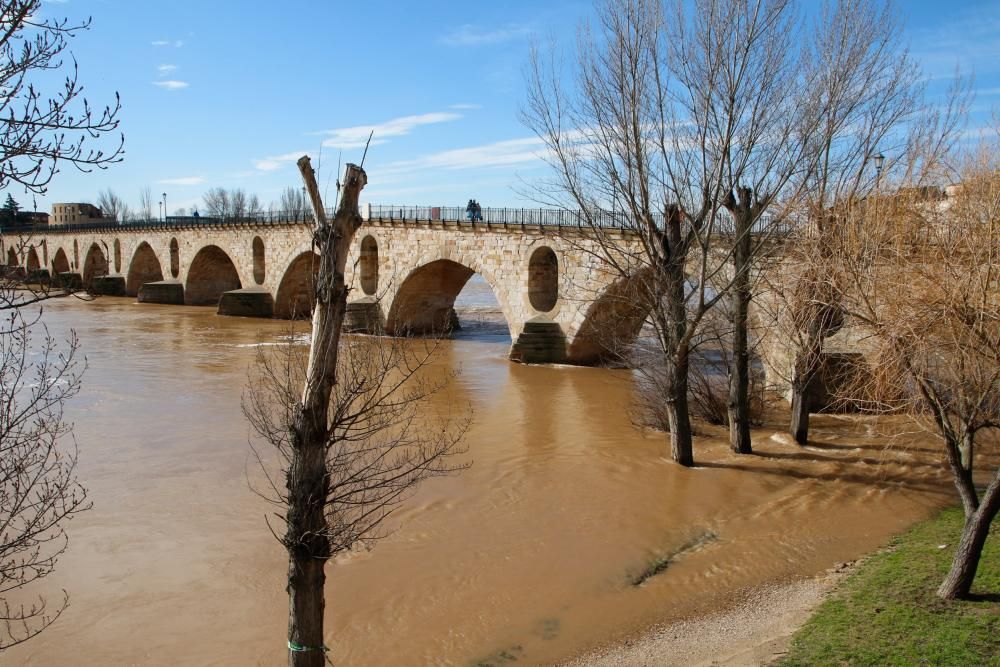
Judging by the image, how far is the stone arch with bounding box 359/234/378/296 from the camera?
29078 mm

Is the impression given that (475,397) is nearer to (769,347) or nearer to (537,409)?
(537,409)

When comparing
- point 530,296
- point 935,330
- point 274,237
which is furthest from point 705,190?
point 274,237

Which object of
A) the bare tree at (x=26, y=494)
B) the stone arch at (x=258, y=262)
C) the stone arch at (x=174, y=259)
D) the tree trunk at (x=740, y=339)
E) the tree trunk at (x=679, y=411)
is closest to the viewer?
the bare tree at (x=26, y=494)

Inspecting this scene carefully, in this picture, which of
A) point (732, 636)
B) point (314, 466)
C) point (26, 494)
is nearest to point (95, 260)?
point (26, 494)

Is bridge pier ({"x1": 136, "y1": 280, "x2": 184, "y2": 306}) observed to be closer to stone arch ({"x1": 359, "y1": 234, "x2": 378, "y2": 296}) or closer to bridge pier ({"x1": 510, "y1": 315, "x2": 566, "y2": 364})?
stone arch ({"x1": 359, "y1": 234, "x2": 378, "y2": 296})

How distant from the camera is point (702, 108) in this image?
976 centimetres

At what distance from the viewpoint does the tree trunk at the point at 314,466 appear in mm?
4961

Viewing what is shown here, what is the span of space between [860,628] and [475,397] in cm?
1205

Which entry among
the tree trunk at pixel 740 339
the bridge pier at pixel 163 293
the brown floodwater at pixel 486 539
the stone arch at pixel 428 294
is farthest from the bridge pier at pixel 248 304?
the tree trunk at pixel 740 339

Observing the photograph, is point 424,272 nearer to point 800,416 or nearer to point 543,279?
point 543,279

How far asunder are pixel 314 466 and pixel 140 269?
52.4 metres

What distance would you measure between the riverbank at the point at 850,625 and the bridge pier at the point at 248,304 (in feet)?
103

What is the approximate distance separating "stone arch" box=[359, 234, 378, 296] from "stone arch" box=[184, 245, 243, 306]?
16695mm

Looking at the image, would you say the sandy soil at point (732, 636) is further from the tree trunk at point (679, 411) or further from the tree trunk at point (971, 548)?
the tree trunk at point (679, 411)
